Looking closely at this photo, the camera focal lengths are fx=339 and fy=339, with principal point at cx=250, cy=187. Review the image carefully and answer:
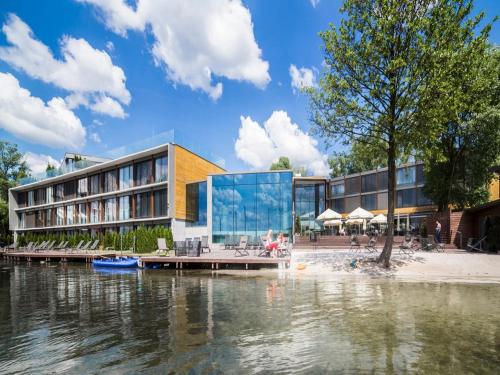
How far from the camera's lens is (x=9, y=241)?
183 feet

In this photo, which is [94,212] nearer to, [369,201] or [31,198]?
[31,198]

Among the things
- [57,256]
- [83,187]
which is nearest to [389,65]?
[57,256]

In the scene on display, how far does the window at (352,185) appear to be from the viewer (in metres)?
50.5

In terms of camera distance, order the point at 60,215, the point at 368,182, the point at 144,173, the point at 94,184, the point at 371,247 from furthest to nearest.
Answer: the point at 368,182 → the point at 60,215 → the point at 94,184 → the point at 144,173 → the point at 371,247

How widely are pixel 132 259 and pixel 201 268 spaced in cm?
541

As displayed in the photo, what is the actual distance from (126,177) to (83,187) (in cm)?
987

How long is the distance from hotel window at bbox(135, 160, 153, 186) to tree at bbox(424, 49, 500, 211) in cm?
2629

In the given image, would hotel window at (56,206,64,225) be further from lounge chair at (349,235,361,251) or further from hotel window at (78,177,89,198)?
lounge chair at (349,235,361,251)

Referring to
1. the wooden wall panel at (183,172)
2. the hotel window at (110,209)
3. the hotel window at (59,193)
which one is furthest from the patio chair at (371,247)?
the hotel window at (59,193)

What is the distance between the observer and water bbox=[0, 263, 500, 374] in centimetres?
643

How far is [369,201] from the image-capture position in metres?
48.8

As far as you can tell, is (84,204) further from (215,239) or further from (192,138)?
(215,239)

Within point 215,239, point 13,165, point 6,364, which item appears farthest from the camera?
point 13,165

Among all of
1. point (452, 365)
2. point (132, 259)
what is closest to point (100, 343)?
point (452, 365)
